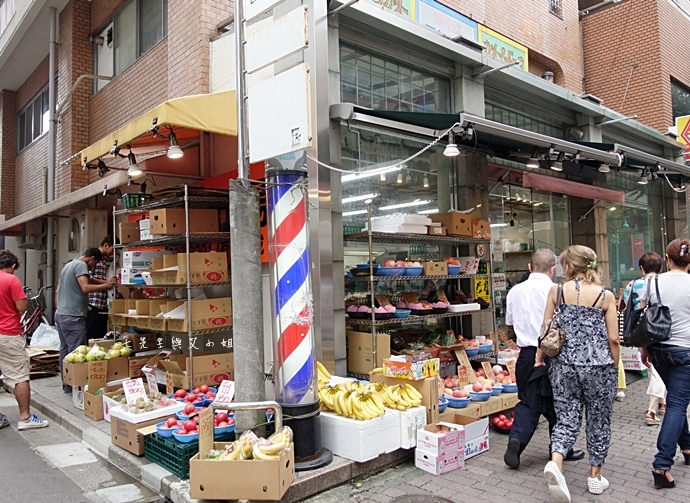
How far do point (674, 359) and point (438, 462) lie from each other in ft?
7.29

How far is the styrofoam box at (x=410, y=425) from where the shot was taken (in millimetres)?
4996

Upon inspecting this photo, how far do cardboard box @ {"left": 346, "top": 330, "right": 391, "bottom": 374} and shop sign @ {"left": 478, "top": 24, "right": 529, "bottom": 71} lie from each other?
6.53 meters

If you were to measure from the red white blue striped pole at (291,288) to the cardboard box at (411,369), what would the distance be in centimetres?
106

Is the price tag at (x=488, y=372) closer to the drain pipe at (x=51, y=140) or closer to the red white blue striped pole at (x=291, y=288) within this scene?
the red white blue striped pole at (x=291, y=288)

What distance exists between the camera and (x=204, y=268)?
21.9 feet

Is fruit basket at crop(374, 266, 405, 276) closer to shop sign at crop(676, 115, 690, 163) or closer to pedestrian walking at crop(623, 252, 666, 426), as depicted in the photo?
pedestrian walking at crop(623, 252, 666, 426)

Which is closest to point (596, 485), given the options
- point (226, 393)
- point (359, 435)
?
point (359, 435)

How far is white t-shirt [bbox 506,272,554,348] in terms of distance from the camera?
17.1 feet

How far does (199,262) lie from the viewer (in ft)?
21.8

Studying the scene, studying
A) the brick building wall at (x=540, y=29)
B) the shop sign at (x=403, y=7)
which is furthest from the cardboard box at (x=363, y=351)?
the brick building wall at (x=540, y=29)

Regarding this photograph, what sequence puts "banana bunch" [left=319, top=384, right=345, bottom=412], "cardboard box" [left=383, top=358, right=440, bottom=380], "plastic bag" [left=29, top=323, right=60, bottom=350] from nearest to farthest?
"banana bunch" [left=319, top=384, right=345, bottom=412] → "cardboard box" [left=383, top=358, right=440, bottom=380] → "plastic bag" [left=29, top=323, right=60, bottom=350]

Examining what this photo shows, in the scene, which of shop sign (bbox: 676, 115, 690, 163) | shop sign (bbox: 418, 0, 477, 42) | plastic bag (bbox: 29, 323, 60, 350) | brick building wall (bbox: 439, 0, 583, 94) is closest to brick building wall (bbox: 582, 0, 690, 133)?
shop sign (bbox: 676, 115, 690, 163)

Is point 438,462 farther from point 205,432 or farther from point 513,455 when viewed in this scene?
point 205,432

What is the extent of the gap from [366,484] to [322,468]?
0.47 meters
